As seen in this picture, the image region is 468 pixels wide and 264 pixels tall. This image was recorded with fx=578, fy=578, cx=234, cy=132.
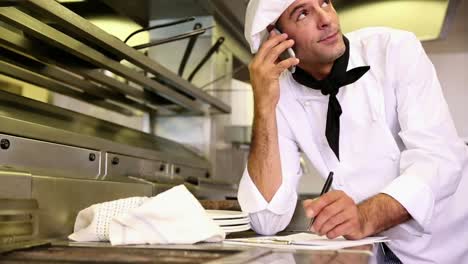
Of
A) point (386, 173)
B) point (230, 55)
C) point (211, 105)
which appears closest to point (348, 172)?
point (386, 173)

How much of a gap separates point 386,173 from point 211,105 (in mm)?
1064

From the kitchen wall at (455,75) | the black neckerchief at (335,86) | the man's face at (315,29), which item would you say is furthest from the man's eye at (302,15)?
the kitchen wall at (455,75)

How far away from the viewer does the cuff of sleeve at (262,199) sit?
1.31m

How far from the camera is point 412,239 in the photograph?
1214 millimetres

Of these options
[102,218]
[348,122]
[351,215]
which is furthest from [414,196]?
[102,218]

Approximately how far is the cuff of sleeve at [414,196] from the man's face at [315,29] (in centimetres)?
37

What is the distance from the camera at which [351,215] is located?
3.54ft

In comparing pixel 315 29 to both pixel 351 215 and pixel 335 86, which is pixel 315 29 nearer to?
pixel 335 86

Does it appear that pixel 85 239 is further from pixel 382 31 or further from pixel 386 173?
pixel 382 31

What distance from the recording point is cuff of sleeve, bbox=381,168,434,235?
1.11 metres

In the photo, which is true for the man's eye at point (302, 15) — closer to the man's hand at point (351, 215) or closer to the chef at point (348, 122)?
the chef at point (348, 122)

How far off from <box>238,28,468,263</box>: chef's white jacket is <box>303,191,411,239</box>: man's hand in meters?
0.02

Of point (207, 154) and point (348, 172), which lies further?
point (207, 154)

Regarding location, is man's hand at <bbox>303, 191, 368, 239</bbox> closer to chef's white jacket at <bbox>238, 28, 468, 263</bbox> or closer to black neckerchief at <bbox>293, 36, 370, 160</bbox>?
chef's white jacket at <bbox>238, 28, 468, 263</bbox>
